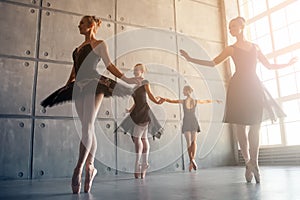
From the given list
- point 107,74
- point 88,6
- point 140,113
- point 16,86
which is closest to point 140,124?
point 140,113

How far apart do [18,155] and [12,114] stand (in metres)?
0.58

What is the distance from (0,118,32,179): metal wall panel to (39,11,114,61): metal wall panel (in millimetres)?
1125

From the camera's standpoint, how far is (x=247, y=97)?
2.28 m

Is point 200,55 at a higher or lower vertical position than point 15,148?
higher

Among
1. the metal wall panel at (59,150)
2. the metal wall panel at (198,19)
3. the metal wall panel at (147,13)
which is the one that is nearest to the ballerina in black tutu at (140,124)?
the metal wall panel at (59,150)

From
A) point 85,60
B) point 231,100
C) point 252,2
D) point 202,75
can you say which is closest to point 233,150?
point 202,75

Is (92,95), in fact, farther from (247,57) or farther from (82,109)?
(247,57)

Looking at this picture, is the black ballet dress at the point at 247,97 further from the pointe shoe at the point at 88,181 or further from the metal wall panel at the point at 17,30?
the metal wall panel at the point at 17,30

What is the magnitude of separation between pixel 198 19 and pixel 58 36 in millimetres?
3111

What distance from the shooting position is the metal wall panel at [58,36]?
14.3 feet

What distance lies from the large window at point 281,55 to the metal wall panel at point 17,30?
170 inches

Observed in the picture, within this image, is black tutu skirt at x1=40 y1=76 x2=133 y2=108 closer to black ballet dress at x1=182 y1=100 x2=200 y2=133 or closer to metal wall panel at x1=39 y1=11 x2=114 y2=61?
metal wall panel at x1=39 y1=11 x2=114 y2=61

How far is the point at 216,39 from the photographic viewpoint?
6.30m

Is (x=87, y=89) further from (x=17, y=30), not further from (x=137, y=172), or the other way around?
(x=17, y=30)
